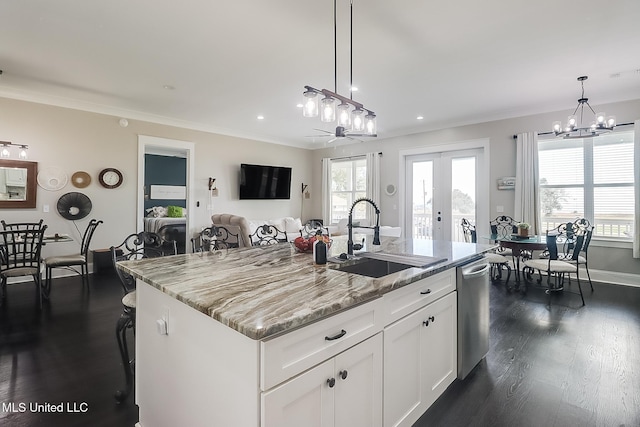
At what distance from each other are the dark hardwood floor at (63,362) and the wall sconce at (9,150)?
199 cm

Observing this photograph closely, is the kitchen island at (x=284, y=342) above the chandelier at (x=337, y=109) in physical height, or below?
below

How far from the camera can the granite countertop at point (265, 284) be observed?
1.08m

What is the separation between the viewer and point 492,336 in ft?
9.75

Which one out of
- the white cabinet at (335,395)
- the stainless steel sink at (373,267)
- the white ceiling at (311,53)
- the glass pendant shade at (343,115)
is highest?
the white ceiling at (311,53)

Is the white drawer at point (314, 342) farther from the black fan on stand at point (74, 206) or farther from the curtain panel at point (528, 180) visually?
the black fan on stand at point (74, 206)

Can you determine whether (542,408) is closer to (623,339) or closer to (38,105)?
(623,339)

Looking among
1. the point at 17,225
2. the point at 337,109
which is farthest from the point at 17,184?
the point at 337,109

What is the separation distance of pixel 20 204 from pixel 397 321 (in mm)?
5759

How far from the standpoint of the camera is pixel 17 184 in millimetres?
4613

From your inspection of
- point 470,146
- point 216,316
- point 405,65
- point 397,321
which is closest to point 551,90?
point 470,146

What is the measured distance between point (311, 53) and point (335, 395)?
327 centimetres

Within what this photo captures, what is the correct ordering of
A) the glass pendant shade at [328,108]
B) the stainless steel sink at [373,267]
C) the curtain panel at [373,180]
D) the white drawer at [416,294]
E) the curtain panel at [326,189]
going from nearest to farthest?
the white drawer at [416,294]
the stainless steel sink at [373,267]
the glass pendant shade at [328,108]
the curtain panel at [373,180]
the curtain panel at [326,189]

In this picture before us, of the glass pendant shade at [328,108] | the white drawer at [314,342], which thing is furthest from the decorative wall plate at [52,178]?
the white drawer at [314,342]

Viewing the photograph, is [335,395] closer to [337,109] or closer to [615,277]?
[337,109]
